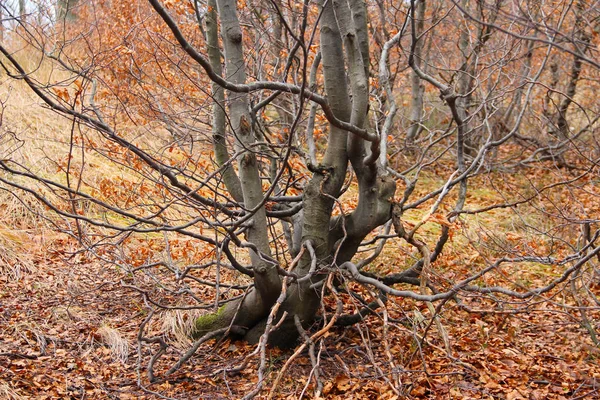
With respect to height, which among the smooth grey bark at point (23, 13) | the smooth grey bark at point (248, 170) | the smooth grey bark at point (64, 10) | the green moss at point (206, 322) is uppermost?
the smooth grey bark at point (64, 10)

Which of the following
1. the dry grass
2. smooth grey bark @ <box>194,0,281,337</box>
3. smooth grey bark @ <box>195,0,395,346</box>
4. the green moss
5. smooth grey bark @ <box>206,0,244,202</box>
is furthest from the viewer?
the green moss

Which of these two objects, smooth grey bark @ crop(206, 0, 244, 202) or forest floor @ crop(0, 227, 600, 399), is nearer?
forest floor @ crop(0, 227, 600, 399)

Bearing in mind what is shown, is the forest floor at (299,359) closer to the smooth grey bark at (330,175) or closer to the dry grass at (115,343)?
the dry grass at (115,343)

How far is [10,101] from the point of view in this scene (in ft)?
28.1

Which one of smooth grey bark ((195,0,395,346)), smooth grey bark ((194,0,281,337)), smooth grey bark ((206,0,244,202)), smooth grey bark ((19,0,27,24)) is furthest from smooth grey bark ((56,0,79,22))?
smooth grey bark ((195,0,395,346))

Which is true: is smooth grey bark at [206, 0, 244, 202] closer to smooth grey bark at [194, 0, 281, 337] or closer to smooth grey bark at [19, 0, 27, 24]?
smooth grey bark at [194, 0, 281, 337]

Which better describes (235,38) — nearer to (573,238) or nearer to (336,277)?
(336,277)

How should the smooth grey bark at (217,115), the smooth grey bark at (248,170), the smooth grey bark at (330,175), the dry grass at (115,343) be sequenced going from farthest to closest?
the dry grass at (115,343), the smooth grey bark at (217,115), the smooth grey bark at (248,170), the smooth grey bark at (330,175)

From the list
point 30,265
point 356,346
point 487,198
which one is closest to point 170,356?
point 356,346

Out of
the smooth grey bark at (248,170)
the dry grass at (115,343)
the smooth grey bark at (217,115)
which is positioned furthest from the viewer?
the dry grass at (115,343)

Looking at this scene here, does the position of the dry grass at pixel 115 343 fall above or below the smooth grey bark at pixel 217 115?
below

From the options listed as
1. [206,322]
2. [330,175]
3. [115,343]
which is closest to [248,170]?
[330,175]

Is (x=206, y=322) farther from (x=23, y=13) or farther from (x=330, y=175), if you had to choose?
(x=23, y=13)

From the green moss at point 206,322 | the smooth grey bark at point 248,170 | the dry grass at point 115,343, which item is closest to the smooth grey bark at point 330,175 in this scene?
the smooth grey bark at point 248,170
